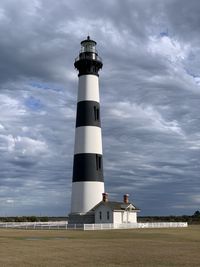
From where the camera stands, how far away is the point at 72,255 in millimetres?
17719

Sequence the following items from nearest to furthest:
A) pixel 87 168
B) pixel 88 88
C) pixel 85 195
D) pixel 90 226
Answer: pixel 90 226
pixel 87 168
pixel 85 195
pixel 88 88

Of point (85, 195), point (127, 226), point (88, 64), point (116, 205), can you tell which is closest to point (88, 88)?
point (88, 64)

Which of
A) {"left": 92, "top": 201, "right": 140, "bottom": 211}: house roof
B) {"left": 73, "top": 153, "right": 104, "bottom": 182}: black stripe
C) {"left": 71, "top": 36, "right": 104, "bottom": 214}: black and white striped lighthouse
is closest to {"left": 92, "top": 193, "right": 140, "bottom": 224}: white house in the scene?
{"left": 92, "top": 201, "right": 140, "bottom": 211}: house roof

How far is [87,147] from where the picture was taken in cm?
4466

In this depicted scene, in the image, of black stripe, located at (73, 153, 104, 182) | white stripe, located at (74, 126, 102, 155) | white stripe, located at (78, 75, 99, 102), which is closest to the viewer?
black stripe, located at (73, 153, 104, 182)

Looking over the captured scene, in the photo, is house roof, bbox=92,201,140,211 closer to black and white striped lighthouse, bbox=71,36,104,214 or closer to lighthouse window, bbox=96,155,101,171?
black and white striped lighthouse, bbox=71,36,104,214

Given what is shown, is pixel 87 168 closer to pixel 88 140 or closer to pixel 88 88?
pixel 88 140

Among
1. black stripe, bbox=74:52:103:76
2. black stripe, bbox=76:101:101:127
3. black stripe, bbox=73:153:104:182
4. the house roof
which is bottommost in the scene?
the house roof

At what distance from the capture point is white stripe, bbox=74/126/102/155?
147 feet

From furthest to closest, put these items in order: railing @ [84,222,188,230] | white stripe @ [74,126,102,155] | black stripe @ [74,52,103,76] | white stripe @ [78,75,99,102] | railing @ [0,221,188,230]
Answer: black stripe @ [74,52,103,76], white stripe @ [78,75,99,102], white stripe @ [74,126,102,155], railing @ [0,221,188,230], railing @ [84,222,188,230]

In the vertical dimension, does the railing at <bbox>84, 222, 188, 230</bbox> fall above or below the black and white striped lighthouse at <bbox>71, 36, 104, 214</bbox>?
below

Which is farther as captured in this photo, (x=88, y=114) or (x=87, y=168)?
(x=88, y=114)

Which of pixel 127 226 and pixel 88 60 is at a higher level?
pixel 88 60

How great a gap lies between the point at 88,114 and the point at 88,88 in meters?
2.97
